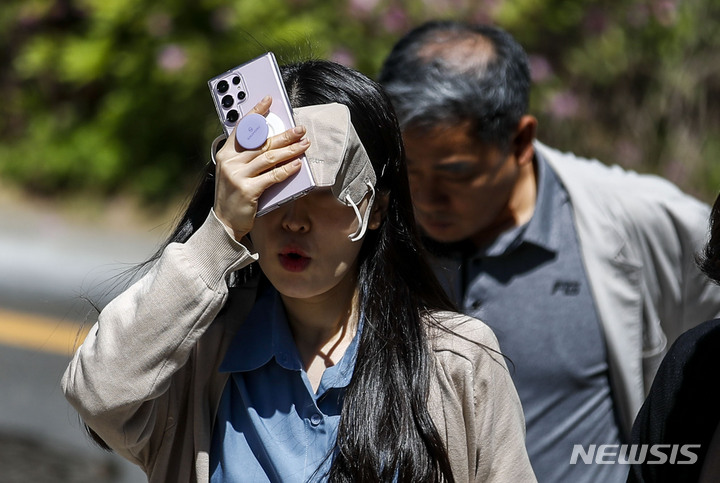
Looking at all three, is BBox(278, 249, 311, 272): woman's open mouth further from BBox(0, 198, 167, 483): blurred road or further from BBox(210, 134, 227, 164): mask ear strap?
BBox(0, 198, 167, 483): blurred road

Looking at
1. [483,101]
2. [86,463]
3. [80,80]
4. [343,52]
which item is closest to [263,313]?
[483,101]

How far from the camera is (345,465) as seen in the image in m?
1.70

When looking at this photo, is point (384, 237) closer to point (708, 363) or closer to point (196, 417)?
point (196, 417)

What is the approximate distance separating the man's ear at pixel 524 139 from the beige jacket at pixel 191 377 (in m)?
0.96

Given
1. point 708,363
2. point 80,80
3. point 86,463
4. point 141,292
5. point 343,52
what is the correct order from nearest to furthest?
1. point 141,292
2. point 708,363
3. point 86,463
4. point 343,52
5. point 80,80

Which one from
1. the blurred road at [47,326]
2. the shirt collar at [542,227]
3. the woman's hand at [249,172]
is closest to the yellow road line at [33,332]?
the blurred road at [47,326]

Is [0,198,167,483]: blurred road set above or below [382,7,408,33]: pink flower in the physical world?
below

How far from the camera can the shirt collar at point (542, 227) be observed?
2.55 metres

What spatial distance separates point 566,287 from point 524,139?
43cm

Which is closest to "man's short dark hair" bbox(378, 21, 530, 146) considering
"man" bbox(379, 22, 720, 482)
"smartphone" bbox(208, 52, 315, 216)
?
"man" bbox(379, 22, 720, 482)

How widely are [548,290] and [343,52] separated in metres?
5.31

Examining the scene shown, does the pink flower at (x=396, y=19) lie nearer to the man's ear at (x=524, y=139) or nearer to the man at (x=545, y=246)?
the man at (x=545, y=246)

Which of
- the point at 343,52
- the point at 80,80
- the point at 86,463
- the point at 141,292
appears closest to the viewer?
the point at 141,292

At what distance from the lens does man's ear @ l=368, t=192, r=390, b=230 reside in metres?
1.90
